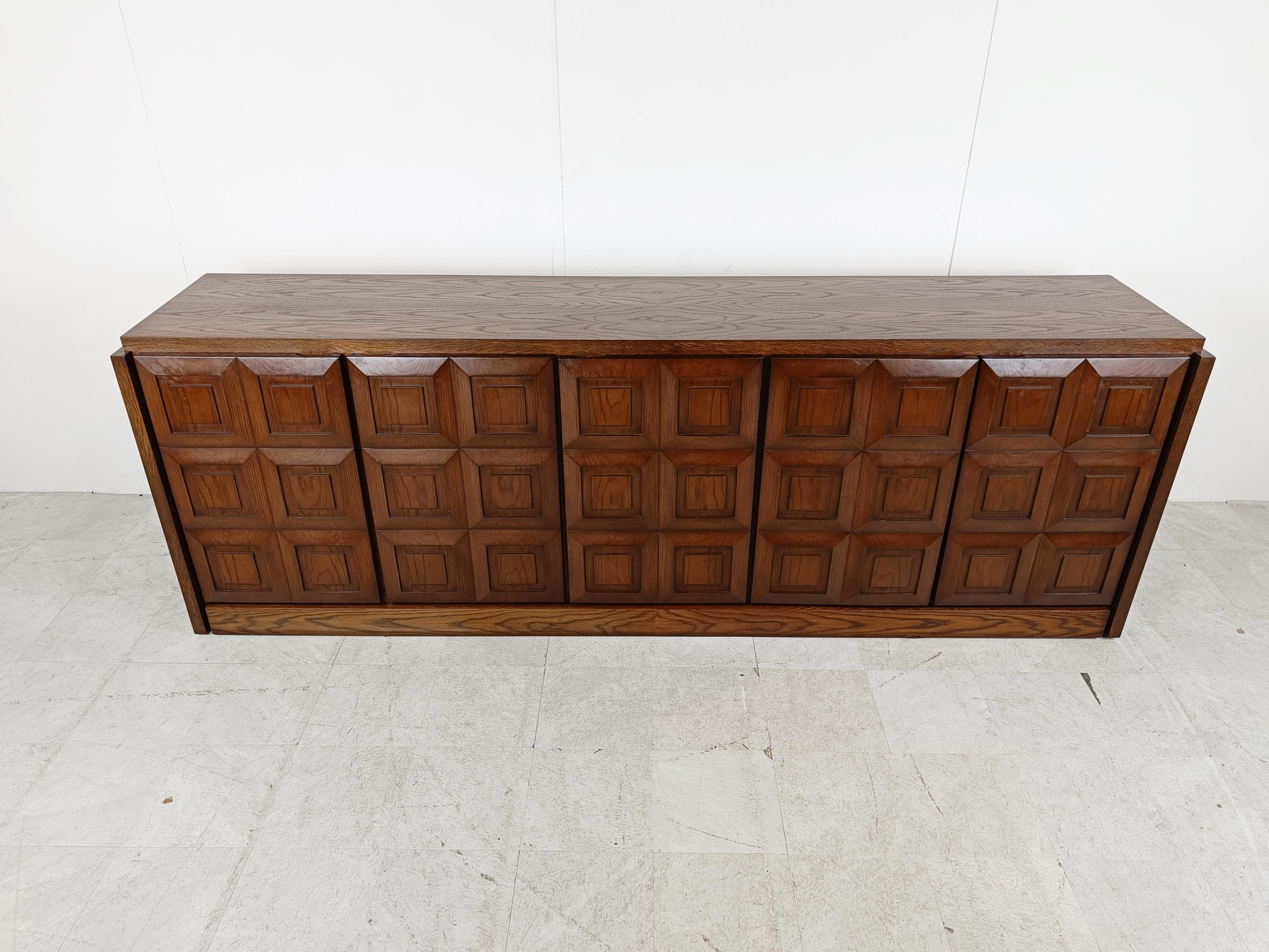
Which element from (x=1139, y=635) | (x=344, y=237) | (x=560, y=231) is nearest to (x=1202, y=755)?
(x=1139, y=635)

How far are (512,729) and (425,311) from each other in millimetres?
1142

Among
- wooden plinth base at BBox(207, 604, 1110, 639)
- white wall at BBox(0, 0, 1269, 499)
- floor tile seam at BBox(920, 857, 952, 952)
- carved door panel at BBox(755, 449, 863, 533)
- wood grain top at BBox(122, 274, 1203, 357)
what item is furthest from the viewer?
wooden plinth base at BBox(207, 604, 1110, 639)

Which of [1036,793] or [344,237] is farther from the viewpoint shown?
[344,237]

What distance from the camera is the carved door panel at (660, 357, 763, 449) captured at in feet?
7.09

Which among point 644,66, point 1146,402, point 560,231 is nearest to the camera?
point 1146,402

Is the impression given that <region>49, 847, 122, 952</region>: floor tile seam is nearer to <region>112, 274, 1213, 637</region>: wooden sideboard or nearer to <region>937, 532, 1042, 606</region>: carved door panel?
<region>112, 274, 1213, 637</region>: wooden sideboard

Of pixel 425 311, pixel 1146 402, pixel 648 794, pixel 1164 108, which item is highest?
pixel 1164 108

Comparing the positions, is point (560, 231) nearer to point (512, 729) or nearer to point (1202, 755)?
point (512, 729)

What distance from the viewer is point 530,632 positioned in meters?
2.57

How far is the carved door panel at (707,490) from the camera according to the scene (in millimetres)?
2285

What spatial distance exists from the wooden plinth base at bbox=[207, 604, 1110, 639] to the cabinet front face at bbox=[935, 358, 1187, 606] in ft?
0.20

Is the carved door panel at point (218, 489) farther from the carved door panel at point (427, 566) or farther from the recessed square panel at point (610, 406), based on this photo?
the recessed square panel at point (610, 406)

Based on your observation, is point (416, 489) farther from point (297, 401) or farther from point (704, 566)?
point (704, 566)

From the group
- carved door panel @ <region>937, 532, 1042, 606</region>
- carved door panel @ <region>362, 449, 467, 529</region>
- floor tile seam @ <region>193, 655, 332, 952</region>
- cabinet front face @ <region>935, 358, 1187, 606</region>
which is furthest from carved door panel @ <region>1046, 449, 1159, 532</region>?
floor tile seam @ <region>193, 655, 332, 952</region>
